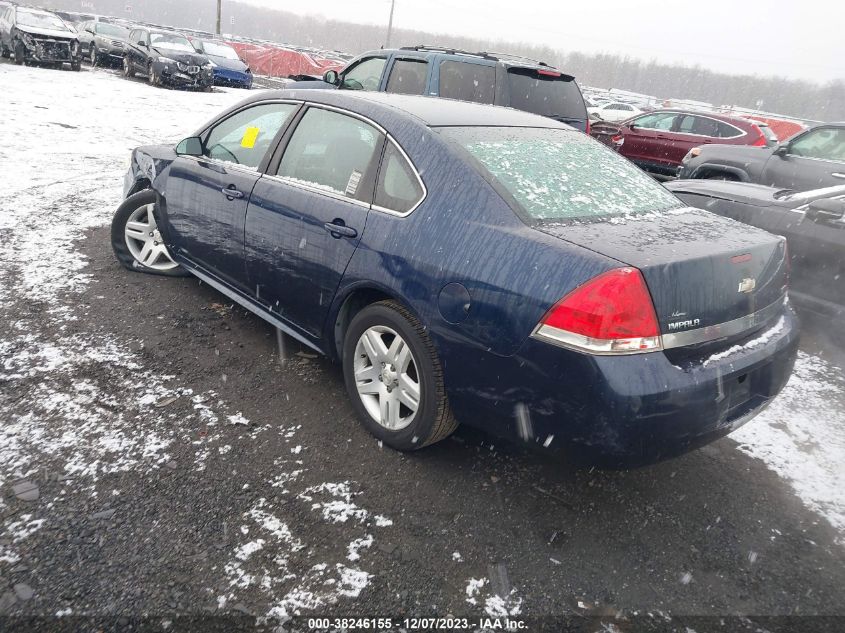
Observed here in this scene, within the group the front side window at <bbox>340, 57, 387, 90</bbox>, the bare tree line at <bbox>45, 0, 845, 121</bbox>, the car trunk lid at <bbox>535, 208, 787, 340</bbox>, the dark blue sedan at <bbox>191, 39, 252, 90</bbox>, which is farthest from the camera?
the bare tree line at <bbox>45, 0, 845, 121</bbox>

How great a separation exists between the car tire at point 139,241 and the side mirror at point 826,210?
4829 mm

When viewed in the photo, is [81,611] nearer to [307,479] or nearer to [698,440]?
[307,479]

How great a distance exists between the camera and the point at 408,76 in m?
7.48

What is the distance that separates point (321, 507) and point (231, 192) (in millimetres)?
2072

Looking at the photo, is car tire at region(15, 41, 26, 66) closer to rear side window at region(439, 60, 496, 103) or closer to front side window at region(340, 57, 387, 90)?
front side window at region(340, 57, 387, 90)

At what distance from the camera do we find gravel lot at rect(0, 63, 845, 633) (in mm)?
2115

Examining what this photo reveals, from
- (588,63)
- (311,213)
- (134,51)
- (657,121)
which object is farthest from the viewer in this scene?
(588,63)

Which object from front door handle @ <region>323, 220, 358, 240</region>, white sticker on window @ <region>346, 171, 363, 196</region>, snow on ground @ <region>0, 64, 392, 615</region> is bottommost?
snow on ground @ <region>0, 64, 392, 615</region>

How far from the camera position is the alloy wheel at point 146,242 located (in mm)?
4656

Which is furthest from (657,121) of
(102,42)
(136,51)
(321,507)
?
(102,42)

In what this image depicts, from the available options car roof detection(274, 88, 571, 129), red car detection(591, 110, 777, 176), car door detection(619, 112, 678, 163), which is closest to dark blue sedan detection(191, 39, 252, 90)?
red car detection(591, 110, 777, 176)

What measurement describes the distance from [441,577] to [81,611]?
4.03 feet

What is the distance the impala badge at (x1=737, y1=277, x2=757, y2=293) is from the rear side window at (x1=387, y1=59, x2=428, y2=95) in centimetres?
550

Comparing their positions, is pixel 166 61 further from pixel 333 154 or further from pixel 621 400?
pixel 621 400
